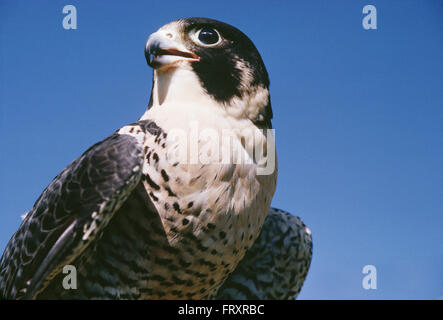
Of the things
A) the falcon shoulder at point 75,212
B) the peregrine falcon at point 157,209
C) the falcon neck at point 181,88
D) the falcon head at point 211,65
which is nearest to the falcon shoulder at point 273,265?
the peregrine falcon at point 157,209

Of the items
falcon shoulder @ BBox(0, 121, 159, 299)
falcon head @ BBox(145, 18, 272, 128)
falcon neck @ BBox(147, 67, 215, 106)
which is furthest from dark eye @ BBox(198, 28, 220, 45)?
falcon shoulder @ BBox(0, 121, 159, 299)

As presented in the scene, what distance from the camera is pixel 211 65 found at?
2.92m

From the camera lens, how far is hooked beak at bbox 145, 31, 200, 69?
289cm

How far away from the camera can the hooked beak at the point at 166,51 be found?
9.48 feet

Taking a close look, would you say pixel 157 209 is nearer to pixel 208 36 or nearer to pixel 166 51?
pixel 166 51

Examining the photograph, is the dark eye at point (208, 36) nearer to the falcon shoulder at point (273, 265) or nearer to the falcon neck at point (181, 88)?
the falcon neck at point (181, 88)

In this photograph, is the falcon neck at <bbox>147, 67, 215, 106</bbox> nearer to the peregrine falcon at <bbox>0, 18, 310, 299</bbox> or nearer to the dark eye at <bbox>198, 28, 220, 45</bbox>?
the peregrine falcon at <bbox>0, 18, 310, 299</bbox>

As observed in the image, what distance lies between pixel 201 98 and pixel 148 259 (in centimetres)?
100

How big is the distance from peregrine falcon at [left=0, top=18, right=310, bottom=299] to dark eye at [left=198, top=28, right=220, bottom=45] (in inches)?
8.2

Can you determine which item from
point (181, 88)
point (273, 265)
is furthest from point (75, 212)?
point (273, 265)

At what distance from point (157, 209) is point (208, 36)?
1184 mm

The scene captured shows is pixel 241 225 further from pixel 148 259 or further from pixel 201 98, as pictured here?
pixel 201 98
